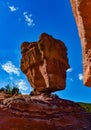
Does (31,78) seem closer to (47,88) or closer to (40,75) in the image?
(40,75)

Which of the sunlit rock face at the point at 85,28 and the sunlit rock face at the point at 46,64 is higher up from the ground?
the sunlit rock face at the point at 46,64

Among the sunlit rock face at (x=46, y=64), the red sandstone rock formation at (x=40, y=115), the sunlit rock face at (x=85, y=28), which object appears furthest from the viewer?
the sunlit rock face at (x=46, y=64)

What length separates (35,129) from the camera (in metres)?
13.2

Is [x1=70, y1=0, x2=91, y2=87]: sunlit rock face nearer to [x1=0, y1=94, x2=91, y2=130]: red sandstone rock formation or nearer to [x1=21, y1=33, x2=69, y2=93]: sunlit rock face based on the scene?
[x1=0, y1=94, x2=91, y2=130]: red sandstone rock formation

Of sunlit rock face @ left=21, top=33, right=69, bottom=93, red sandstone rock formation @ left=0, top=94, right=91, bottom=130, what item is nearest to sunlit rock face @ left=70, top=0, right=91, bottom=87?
red sandstone rock formation @ left=0, top=94, right=91, bottom=130

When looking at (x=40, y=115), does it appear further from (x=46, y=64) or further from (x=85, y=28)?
(x=85, y=28)

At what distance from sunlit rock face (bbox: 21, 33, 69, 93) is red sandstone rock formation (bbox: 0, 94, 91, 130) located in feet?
3.71

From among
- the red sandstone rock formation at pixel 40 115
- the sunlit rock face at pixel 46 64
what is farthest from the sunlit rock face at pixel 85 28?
the sunlit rock face at pixel 46 64

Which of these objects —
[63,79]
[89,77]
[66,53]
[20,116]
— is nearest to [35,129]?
[20,116]

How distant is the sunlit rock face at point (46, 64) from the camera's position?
652 inches

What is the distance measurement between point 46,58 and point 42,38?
1.61 m

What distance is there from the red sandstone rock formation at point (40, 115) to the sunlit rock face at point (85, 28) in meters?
9.48

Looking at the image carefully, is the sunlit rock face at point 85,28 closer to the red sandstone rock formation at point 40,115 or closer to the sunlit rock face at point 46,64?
the red sandstone rock formation at point 40,115

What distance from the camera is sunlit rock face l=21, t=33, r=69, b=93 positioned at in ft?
54.3
